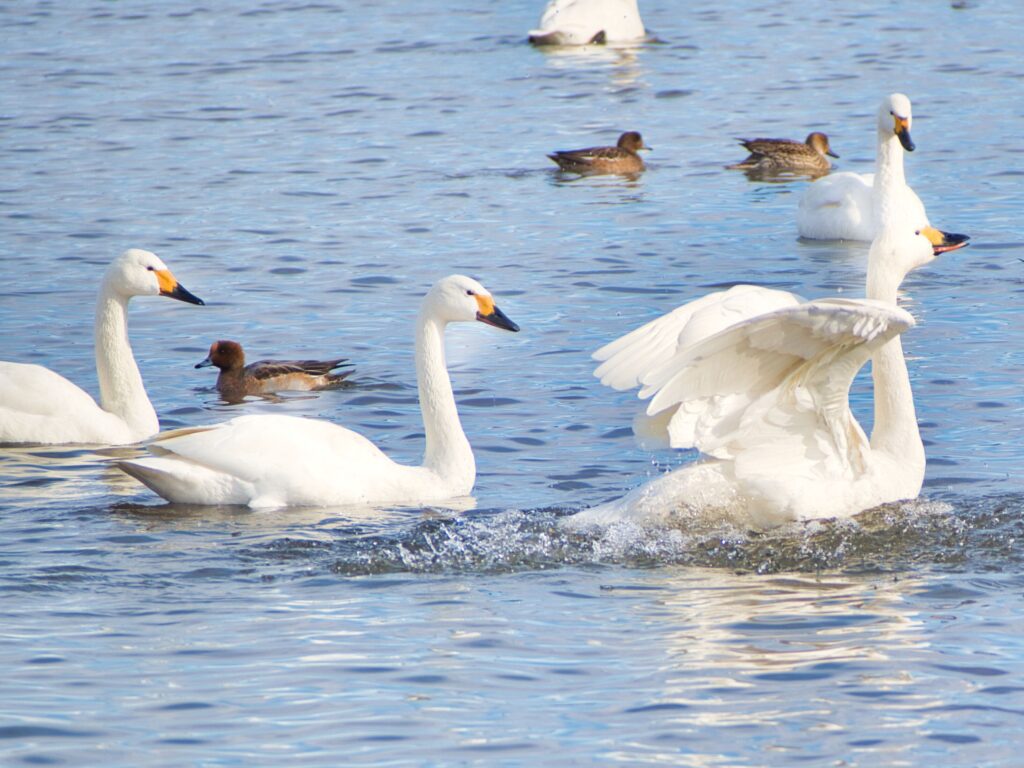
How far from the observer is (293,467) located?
8.89 metres

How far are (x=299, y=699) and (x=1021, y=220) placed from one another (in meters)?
10.6

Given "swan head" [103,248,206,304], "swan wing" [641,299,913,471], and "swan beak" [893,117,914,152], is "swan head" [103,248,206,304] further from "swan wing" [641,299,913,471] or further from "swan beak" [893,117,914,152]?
"swan beak" [893,117,914,152]

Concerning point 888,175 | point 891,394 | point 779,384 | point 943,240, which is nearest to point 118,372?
point 779,384

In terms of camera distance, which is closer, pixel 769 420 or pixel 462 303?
pixel 769 420

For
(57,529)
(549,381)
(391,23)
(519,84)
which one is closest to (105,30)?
(391,23)

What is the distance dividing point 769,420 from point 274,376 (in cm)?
405

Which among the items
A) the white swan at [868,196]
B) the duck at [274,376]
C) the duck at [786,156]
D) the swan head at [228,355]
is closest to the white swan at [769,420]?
the duck at [274,376]

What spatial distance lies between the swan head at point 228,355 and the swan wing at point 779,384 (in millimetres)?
3892

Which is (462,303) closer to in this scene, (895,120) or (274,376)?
(274,376)

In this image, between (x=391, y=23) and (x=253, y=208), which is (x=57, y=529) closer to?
(x=253, y=208)

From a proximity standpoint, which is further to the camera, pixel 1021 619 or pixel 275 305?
pixel 275 305

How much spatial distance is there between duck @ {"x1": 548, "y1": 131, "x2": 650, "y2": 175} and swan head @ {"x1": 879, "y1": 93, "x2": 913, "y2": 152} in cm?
363

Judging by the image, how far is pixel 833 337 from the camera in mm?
7230

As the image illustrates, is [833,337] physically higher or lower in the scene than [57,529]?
higher
